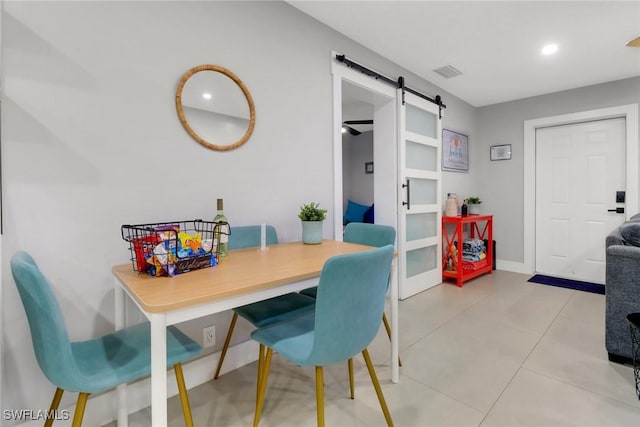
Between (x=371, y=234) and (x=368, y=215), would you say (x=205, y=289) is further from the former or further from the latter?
(x=368, y=215)

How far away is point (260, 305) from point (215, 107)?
117 centimetres

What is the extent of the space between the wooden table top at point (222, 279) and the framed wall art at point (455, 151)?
2857mm

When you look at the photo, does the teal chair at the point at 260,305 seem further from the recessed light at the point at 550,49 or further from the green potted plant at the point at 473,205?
the green potted plant at the point at 473,205

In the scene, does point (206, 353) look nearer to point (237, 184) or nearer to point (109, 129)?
point (237, 184)

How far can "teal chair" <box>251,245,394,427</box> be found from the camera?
3.35ft

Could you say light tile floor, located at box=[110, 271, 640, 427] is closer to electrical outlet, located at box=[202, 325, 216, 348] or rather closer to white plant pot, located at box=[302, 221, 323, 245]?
electrical outlet, located at box=[202, 325, 216, 348]

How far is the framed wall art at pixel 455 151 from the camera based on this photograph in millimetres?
3846

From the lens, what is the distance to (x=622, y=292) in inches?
72.3

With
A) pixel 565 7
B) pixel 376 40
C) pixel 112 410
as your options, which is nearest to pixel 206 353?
pixel 112 410

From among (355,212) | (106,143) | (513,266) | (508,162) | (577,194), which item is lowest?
(513,266)

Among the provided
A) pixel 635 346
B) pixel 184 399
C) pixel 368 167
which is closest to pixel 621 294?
pixel 635 346

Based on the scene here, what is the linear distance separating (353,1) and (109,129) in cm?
174

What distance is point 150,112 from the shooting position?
1.58 metres

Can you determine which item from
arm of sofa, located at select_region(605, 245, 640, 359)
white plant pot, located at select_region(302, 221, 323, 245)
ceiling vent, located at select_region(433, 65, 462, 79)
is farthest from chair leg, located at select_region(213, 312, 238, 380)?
ceiling vent, located at select_region(433, 65, 462, 79)
